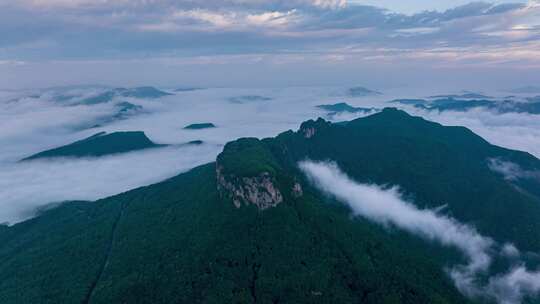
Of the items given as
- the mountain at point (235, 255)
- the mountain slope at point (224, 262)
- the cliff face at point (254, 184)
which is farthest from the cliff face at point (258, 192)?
the mountain slope at point (224, 262)

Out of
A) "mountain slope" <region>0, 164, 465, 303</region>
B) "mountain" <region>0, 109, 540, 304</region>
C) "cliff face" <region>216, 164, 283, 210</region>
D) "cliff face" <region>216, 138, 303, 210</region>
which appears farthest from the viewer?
"cliff face" <region>216, 138, 303, 210</region>

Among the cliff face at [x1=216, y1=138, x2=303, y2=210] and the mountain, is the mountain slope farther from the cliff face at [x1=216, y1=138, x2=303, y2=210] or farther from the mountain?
the cliff face at [x1=216, y1=138, x2=303, y2=210]

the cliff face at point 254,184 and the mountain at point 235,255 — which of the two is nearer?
the mountain at point 235,255

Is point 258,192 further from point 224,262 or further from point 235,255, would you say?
point 224,262

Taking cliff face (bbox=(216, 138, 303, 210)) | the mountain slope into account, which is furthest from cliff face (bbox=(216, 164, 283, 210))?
the mountain slope

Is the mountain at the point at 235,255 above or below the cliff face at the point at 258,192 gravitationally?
below

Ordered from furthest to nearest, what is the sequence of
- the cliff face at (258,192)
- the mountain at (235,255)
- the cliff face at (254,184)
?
the cliff face at (254,184)
the cliff face at (258,192)
the mountain at (235,255)

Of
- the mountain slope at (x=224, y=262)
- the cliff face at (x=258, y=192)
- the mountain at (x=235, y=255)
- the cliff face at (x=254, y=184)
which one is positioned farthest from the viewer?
the cliff face at (x=254, y=184)

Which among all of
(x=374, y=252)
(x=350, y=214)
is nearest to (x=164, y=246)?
(x=374, y=252)

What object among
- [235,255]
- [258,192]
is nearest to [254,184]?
[258,192]

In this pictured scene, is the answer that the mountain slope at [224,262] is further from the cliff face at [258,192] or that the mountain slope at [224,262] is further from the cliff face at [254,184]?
the cliff face at [254,184]

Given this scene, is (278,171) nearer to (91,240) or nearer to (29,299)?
(91,240)
